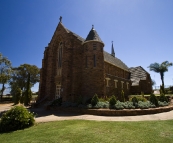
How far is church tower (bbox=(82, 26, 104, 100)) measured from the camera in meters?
18.9

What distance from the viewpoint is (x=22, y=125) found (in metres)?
8.27

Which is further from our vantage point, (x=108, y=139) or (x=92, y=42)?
(x=92, y=42)

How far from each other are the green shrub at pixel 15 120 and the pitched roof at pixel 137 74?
1292 inches

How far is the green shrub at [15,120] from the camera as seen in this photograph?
8047 mm

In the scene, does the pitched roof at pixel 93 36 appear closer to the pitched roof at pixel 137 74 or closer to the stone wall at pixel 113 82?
the stone wall at pixel 113 82

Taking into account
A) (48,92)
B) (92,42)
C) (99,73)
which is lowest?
(48,92)

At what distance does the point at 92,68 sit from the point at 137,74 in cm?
2481

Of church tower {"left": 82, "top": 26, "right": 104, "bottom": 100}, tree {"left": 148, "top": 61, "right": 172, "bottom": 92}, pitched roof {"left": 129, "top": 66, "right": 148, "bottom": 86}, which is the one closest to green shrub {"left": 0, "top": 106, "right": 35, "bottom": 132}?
church tower {"left": 82, "top": 26, "right": 104, "bottom": 100}

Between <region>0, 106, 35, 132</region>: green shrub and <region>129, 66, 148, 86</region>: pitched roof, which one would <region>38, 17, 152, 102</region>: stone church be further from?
<region>129, 66, 148, 86</region>: pitched roof

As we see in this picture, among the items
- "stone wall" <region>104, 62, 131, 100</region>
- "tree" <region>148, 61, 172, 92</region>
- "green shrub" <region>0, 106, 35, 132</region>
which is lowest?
"green shrub" <region>0, 106, 35, 132</region>

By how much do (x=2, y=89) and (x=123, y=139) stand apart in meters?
45.6

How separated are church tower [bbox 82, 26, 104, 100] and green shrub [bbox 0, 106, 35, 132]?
10562 mm

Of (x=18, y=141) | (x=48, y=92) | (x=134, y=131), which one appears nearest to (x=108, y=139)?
(x=134, y=131)

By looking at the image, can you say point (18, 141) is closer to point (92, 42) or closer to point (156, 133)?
point (156, 133)
